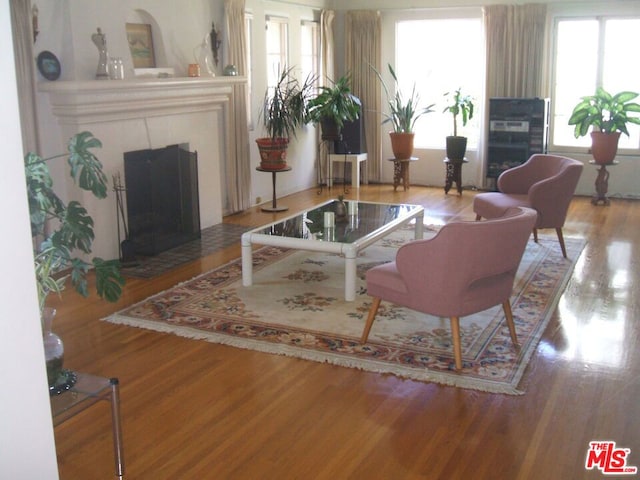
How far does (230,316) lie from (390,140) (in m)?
5.63

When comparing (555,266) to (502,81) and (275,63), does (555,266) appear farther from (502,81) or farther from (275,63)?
(275,63)

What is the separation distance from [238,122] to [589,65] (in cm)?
429

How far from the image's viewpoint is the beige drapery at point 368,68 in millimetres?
9430

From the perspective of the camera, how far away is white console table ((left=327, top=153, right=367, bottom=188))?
9219 millimetres

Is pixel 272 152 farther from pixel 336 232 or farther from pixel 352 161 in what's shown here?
pixel 336 232

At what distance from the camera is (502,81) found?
880 centimetres

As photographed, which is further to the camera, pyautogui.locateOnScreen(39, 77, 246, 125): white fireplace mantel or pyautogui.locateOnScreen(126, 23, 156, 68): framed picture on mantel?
pyautogui.locateOnScreen(126, 23, 156, 68): framed picture on mantel

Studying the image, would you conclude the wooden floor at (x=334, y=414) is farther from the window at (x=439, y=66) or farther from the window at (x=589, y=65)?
the window at (x=439, y=66)

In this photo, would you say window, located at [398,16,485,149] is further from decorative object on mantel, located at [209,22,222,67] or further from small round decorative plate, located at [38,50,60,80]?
small round decorative plate, located at [38,50,60,80]

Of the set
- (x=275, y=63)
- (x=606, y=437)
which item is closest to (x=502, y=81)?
(x=275, y=63)

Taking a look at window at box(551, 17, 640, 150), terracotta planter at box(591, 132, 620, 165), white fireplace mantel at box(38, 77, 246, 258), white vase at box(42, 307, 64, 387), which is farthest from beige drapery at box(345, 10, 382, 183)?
white vase at box(42, 307, 64, 387)

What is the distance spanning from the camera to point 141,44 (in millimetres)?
6250

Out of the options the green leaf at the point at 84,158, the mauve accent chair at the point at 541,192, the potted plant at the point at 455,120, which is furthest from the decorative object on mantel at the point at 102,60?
the potted plant at the point at 455,120

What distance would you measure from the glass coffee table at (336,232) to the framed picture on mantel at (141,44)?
6.62 ft
